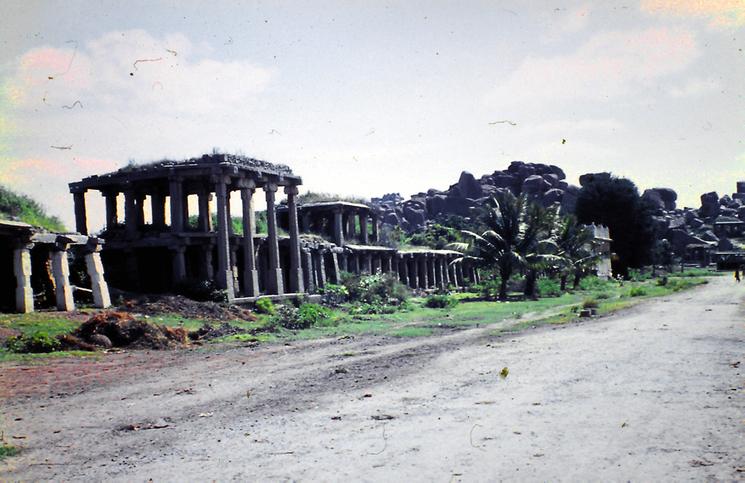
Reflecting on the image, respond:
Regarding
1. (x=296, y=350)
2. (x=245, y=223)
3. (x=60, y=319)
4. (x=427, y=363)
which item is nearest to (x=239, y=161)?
(x=245, y=223)

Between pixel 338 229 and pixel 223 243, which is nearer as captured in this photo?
pixel 223 243

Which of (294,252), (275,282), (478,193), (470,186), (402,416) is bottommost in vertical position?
(402,416)

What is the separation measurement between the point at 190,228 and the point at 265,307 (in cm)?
921

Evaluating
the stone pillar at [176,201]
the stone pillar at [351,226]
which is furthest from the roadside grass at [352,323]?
the stone pillar at [351,226]

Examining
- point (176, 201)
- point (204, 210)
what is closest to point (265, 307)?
point (176, 201)

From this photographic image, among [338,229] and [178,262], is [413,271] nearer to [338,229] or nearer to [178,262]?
[338,229]

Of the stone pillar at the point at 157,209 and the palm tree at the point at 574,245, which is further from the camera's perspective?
the palm tree at the point at 574,245

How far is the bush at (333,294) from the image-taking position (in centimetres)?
3389

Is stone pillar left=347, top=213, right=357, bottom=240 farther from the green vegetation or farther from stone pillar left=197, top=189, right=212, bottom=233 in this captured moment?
the green vegetation

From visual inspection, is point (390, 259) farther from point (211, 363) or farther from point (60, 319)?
point (211, 363)

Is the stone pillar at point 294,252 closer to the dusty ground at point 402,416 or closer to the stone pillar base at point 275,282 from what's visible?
the stone pillar base at point 275,282

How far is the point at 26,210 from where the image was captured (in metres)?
26.6

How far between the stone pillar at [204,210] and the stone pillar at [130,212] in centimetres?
351

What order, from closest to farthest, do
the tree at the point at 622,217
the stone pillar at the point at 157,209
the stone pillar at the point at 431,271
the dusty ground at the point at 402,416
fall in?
the dusty ground at the point at 402,416, the stone pillar at the point at 157,209, the stone pillar at the point at 431,271, the tree at the point at 622,217
